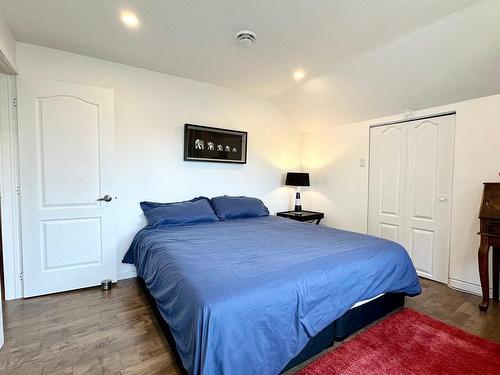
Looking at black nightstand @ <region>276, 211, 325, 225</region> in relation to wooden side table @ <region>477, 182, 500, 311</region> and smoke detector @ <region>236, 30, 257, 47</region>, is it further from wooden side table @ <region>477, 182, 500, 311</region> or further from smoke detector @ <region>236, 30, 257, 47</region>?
smoke detector @ <region>236, 30, 257, 47</region>

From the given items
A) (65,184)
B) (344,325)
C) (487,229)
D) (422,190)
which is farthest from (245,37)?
(487,229)

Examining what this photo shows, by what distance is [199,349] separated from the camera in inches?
44.9

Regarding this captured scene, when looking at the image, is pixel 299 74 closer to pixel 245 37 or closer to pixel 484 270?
pixel 245 37

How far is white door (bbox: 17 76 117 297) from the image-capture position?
2.40 m

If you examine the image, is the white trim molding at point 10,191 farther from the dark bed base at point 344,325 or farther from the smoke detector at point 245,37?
the smoke detector at point 245,37

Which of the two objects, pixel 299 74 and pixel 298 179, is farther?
pixel 298 179

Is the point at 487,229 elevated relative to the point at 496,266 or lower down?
elevated

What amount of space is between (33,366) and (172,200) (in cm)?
195

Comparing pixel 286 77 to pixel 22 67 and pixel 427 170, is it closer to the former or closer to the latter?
pixel 427 170

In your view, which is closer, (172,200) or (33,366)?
(33,366)

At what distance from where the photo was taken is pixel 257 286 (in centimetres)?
133

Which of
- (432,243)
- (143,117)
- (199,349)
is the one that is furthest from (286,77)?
(199,349)

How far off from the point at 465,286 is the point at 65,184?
4.21 metres

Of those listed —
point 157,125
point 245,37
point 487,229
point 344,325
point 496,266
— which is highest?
point 245,37
